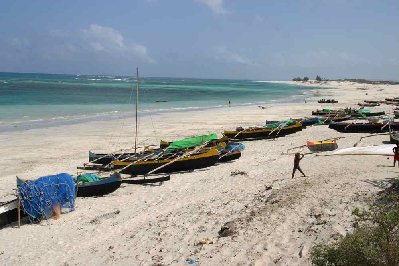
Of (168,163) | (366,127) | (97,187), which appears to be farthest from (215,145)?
(366,127)

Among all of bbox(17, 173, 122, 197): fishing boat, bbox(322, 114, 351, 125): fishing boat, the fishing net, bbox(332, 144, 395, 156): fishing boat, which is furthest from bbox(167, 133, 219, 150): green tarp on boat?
bbox(322, 114, 351, 125): fishing boat

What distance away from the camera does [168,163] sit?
15.5 metres

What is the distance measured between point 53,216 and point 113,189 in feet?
7.69

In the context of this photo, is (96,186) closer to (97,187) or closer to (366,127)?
→ (97,187)

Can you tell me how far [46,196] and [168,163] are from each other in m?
5.20

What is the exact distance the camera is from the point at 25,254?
898 cm

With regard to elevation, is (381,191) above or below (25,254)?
above

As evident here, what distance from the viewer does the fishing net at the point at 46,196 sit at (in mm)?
11141

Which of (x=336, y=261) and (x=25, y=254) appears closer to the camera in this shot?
(x=336, y=261)

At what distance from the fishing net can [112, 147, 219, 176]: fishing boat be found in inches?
137

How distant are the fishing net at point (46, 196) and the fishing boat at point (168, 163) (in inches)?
137

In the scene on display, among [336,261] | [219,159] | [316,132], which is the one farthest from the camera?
[316,132]

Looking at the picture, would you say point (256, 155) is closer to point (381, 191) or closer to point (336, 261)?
point (381, 191)

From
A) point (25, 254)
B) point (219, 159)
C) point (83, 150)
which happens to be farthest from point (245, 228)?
point (83, 150)
